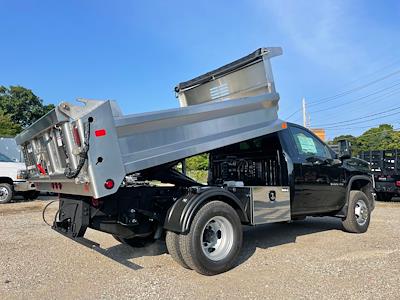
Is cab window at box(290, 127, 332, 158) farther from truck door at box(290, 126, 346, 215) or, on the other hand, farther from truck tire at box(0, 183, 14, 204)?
truck tire at box(0, 183, 14, 204)

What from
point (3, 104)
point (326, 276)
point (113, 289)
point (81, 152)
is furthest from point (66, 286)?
point (3, 104)

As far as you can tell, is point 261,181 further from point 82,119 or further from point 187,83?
point 82,119

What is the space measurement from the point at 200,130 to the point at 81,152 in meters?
1.74

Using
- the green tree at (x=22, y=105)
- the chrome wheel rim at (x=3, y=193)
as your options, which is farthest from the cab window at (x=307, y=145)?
the green tree at (x=22, y=105)

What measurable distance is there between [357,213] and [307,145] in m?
1.99

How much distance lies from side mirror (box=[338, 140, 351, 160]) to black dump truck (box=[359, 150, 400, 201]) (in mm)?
8469

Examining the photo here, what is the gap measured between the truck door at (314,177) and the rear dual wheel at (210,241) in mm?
1708

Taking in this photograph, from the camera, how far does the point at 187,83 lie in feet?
25.0

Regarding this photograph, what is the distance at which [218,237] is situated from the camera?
5414 millimetres

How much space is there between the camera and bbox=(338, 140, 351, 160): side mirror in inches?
306

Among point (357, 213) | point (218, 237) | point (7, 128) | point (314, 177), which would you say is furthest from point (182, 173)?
point (7, 128)

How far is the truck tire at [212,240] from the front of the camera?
497 cm

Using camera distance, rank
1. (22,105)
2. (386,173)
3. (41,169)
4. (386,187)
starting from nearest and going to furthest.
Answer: (41,169) < (386,187) < (386,173) < (22,105)

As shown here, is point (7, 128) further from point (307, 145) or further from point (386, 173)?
point (307, 145)
